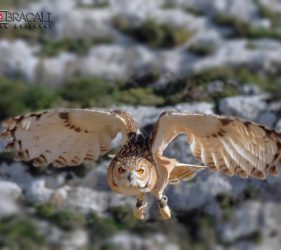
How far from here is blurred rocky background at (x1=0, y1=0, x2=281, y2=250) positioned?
15391 millimetres

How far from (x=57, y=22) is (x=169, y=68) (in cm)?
317

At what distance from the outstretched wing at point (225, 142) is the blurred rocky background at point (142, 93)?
15.6 feet

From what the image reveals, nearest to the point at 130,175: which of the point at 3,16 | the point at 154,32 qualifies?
the point at 3,16

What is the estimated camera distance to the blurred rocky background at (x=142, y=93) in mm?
15391

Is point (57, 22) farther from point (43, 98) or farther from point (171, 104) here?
point (171, 104)

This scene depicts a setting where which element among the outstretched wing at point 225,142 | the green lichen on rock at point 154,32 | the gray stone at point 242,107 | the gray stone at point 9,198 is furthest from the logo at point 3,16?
the outstretched wing at point 225,142

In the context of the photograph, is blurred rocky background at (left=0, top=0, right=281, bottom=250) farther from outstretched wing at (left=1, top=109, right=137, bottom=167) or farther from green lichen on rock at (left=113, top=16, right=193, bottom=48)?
outstretched wing at (left=1, top=109, right=137, bottom=167)

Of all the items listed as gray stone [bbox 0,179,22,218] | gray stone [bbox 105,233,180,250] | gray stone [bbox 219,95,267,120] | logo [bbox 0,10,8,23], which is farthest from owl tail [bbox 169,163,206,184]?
logo [bbox 0,10,8,23]

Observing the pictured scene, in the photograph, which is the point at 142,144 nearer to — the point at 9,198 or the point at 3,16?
the point at 9,198

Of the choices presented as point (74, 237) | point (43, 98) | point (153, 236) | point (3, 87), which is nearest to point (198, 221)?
point (153, 236)

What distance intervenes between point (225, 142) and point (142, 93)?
28.1ft

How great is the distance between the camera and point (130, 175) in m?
8.84

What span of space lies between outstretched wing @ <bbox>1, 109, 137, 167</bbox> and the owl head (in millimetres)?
305

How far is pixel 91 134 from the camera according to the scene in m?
9.65
